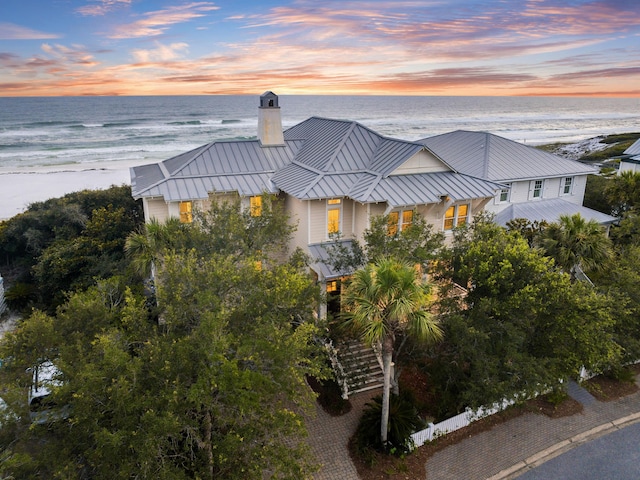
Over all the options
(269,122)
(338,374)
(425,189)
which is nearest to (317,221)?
(425,189)

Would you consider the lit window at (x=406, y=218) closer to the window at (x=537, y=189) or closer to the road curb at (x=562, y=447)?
the road curb at (x=562, y=447)

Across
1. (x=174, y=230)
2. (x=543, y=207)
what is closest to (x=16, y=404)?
(x=174, y=230)

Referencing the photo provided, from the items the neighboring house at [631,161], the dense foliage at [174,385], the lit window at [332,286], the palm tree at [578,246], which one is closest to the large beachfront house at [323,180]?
the lit window at [332,286]

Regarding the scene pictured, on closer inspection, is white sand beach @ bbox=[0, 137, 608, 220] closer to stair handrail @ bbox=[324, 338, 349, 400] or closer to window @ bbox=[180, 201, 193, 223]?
window @ bbox=[180, 201, 193, 223]

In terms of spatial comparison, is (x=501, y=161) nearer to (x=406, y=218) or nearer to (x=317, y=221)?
(x=406, y=218)

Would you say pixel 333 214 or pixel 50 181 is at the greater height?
pixel 333 214

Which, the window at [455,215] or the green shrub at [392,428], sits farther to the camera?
the window at [455,215]
